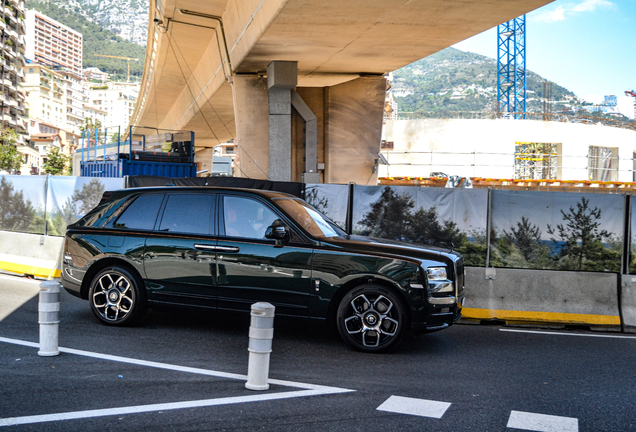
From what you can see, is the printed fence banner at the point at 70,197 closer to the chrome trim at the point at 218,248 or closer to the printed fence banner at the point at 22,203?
the printed fence banner at the point at 22,203

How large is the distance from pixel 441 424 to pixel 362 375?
1.40m

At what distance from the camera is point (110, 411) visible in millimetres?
4699

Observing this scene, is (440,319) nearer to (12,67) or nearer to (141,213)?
(141,213)

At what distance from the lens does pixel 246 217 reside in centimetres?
736

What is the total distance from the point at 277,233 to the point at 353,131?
698 inches

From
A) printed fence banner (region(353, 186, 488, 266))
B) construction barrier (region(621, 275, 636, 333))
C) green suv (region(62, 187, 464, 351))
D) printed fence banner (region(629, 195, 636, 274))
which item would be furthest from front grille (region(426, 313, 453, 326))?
printed fence banner (region(629, 195, 636, 274))

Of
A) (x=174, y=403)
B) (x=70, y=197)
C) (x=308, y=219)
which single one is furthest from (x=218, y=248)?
(x=70, y=197)

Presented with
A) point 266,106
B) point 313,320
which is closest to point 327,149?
point 266,106

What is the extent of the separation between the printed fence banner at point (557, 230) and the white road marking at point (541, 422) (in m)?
5.31

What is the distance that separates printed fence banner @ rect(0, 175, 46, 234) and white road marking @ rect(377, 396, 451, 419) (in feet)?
35.3

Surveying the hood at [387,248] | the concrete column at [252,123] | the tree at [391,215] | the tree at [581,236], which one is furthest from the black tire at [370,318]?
the concrete column at [252,123]

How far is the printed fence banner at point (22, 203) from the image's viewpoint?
44.4 feet

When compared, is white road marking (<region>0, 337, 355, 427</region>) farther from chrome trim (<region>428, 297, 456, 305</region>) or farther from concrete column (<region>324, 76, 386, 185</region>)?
concrete column (<region>324, 76, 386, 185</region>)

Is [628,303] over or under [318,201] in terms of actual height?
under
